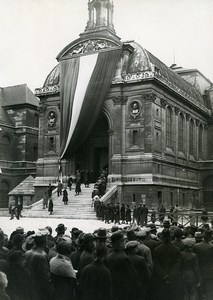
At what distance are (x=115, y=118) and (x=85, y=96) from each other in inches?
123

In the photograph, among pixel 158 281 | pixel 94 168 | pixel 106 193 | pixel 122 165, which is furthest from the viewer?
pixel 94 168

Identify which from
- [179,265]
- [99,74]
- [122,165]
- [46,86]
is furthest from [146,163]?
[179,265]

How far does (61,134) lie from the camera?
38.5 m

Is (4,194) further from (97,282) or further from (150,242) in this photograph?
(97,282)

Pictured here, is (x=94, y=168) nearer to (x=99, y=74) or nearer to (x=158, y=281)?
(x=99, y=74)

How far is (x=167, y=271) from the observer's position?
7.38m

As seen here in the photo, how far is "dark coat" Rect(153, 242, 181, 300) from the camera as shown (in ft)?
23.7

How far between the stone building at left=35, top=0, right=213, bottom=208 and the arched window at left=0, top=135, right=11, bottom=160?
10139mm

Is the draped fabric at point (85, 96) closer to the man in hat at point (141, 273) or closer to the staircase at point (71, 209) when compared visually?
the staircase at point (71, 209)

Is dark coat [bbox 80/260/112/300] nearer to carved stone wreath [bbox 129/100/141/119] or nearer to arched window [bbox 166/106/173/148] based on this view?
carved stone wreath [bbox 129/100/141/119]

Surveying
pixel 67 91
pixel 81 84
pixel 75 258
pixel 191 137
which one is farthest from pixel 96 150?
pixel 75 258

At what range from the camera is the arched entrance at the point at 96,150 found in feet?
135

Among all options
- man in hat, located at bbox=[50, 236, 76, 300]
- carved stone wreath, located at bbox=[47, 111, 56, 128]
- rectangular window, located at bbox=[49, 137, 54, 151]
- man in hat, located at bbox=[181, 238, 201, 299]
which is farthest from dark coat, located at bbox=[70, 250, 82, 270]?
carved stone wreath, located at bbox=[47, 111, 56, 128]

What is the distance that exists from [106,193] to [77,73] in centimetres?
1105
